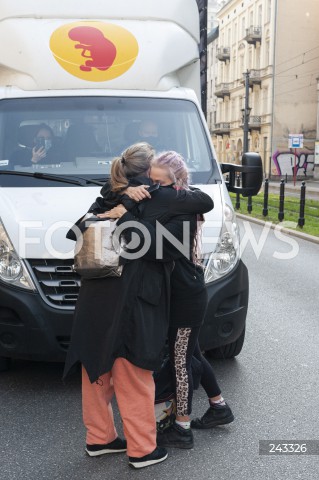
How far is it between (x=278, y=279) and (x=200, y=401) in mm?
4861

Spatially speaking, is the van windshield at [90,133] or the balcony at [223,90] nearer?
the van windshield at [90,133]

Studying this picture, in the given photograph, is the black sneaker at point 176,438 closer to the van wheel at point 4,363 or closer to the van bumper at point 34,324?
the van bumper at point 34,324

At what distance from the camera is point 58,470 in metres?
3.54

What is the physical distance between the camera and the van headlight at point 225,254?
15.0 ft

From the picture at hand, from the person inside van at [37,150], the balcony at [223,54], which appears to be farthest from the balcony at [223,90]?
the person inside van at [37,150]

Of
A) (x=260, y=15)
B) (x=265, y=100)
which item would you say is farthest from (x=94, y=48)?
(x=260, y=15)

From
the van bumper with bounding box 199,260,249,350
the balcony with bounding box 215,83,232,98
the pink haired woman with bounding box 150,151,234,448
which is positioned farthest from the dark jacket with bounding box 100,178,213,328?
the balcony with bounding box 215,83,232,98

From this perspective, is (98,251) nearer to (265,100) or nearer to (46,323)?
(46,323)

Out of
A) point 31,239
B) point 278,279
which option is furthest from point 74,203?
point 278,279

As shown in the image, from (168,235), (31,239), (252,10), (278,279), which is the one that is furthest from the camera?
(252,10)

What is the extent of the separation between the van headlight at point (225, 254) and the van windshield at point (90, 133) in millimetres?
600

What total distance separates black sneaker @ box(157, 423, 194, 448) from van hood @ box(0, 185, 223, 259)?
1.23 m

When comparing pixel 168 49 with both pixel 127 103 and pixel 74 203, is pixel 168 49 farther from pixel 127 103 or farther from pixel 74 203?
pixel 74 203

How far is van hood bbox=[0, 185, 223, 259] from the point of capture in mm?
4438
